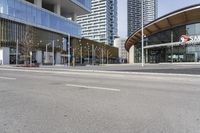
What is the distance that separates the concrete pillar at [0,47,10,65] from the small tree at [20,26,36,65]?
12.0ft

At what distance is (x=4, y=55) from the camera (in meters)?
66.0

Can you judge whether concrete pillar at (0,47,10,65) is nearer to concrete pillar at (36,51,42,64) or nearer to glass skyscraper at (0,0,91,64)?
glass skyscraper at (0,0,91,64)

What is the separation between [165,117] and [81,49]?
92669 mm

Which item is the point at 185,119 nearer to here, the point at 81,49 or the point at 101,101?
the point at 101,101

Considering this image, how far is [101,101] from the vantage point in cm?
877

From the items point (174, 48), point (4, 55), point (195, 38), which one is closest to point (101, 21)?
point (4, 55)

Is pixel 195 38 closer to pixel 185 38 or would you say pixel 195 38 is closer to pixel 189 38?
pixel 189 38

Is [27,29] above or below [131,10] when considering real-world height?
below

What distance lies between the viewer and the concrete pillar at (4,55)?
65.4m

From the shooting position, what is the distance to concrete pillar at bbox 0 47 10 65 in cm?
6538

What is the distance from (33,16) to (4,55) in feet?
43.6

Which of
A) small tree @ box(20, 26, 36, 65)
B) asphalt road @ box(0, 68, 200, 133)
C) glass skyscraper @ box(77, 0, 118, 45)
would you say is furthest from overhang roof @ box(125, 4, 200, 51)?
glass skyscraper @ box(77, 0, 118, 45)

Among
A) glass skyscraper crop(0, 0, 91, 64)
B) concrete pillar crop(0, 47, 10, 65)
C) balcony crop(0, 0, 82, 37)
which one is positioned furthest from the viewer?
glass skyscraper crop(0, 0, 91, 64)

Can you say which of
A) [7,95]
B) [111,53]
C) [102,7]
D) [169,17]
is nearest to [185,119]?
[7,95]
